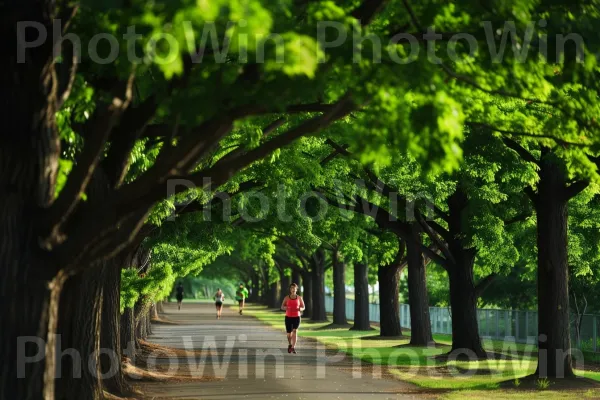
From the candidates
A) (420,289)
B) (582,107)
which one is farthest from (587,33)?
(420,289)

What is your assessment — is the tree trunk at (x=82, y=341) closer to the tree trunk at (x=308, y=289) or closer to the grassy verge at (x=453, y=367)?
the grassy verge at (x=453, y=367)

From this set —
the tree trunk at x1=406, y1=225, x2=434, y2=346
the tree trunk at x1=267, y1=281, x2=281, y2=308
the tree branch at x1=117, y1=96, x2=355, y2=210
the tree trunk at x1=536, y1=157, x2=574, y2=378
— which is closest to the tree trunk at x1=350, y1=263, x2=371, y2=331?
the tree trunk at x1=406, y1=225, x2=434, y2=346

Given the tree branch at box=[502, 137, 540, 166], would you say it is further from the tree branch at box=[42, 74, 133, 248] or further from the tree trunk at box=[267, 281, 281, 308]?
the tree trunk at box=[267, 281, 281, 308]

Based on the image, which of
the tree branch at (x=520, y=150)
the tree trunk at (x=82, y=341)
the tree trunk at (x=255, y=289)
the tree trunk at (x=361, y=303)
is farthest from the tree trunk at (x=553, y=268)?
the tree trunk at (x=255, y=289)

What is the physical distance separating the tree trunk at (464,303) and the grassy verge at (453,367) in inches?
37.6

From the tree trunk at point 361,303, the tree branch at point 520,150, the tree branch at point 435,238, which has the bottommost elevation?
the tree trunk at point 361,303

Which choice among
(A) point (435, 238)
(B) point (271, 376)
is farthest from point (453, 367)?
(B) point (271, 376)

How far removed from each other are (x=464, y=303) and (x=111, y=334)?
13026 millimetres

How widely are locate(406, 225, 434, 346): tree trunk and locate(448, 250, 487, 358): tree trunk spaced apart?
231 inches

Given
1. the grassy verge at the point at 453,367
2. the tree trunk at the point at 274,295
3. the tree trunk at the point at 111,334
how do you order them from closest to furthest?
the tree trunk at the point at 111,334 < the grassy verge at the point at 453,367 < the tree trunk at the point at 274,295

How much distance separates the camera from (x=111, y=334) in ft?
63.1

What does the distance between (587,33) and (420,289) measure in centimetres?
2645

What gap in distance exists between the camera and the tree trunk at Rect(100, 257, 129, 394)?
→ 60.2 feet

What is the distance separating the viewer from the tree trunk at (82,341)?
14453 millimetres
